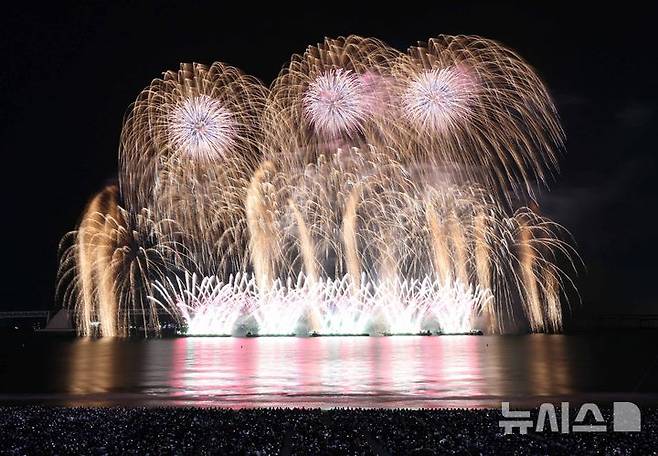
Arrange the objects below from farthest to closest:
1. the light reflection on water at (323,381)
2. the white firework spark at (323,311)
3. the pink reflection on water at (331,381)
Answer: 1. the white firework spark at (323,311)
2. the light reflection on water at (323,381)
3. the pink reflection on water at (331,381)

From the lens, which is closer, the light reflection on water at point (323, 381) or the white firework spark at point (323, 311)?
the light reflection on water at point (323, 381)

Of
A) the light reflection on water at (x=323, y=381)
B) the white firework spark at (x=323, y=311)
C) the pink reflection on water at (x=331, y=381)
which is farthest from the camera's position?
the white firework spark at (x=323, y=311)

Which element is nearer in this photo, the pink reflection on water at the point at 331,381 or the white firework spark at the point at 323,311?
the pink reflection on water at the point at 331,381

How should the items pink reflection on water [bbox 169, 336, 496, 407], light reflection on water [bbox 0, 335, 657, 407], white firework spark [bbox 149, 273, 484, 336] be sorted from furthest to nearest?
white firework spark [bbox 149, 273, 484, 336] → light reflection on water [bbox 0, 335, 657, 407] → pink reflection on water [bbox 169, 336, 496, 407]

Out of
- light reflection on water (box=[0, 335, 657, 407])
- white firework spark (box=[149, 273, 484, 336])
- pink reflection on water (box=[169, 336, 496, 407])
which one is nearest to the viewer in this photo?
pink reflection on water (box=[169, 336, 496, 407])

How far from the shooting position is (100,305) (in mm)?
96812

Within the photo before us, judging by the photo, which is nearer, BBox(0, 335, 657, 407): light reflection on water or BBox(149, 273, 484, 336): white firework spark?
BBox(0, 335, 657, 407): light reflection on water

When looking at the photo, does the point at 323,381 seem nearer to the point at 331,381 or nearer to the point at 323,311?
the point at 331,381

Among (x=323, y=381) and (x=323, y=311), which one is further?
(x=323, y=311)

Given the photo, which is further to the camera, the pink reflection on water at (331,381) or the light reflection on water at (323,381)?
the light reflection on water at (323,381)

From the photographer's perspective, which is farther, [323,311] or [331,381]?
[323,311]

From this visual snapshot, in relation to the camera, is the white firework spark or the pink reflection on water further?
the white firework spark

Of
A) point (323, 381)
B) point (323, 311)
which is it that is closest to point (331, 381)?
point (323, 381)

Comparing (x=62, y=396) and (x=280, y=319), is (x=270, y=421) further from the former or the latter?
(x=280, y=319)
